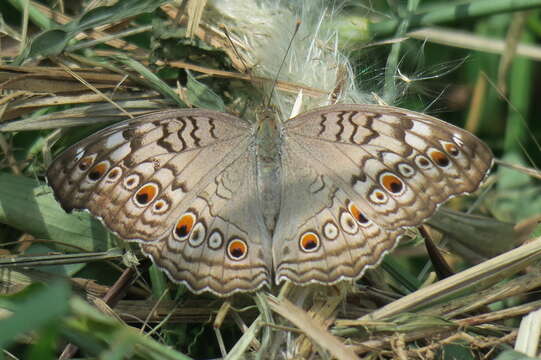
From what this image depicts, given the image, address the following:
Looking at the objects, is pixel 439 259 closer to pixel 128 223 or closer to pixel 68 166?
pixel 128 223

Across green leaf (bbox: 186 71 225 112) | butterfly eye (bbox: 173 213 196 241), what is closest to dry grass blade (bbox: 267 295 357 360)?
butterfly eye (bbox: 173 213 196 241)

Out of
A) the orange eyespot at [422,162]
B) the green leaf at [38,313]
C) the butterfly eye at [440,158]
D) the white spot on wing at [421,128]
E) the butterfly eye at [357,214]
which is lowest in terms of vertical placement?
the green leaf at [38,313]

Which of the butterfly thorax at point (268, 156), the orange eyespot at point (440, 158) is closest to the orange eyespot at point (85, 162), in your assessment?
the butterfly thorax at point (268, 156)

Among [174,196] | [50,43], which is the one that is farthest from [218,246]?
[50,43]

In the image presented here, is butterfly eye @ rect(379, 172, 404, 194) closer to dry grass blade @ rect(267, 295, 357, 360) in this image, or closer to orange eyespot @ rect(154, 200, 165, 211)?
dry grass blade @ rect(267, 295, 357, 360)

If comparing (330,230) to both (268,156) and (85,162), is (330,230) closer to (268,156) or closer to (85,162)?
(268,156)

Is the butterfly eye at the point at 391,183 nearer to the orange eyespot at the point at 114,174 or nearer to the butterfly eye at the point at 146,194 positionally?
the butterfly eye at the point at 146,194

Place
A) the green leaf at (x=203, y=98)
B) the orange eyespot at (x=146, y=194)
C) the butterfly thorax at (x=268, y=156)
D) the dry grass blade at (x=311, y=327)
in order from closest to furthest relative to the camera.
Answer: the dry grass blade at (x=311, y=327), the orange eyespot at (x=146, y=194), the butterfly thorax at (x=268, y=156), the green leaf at (x=203, y=98)
